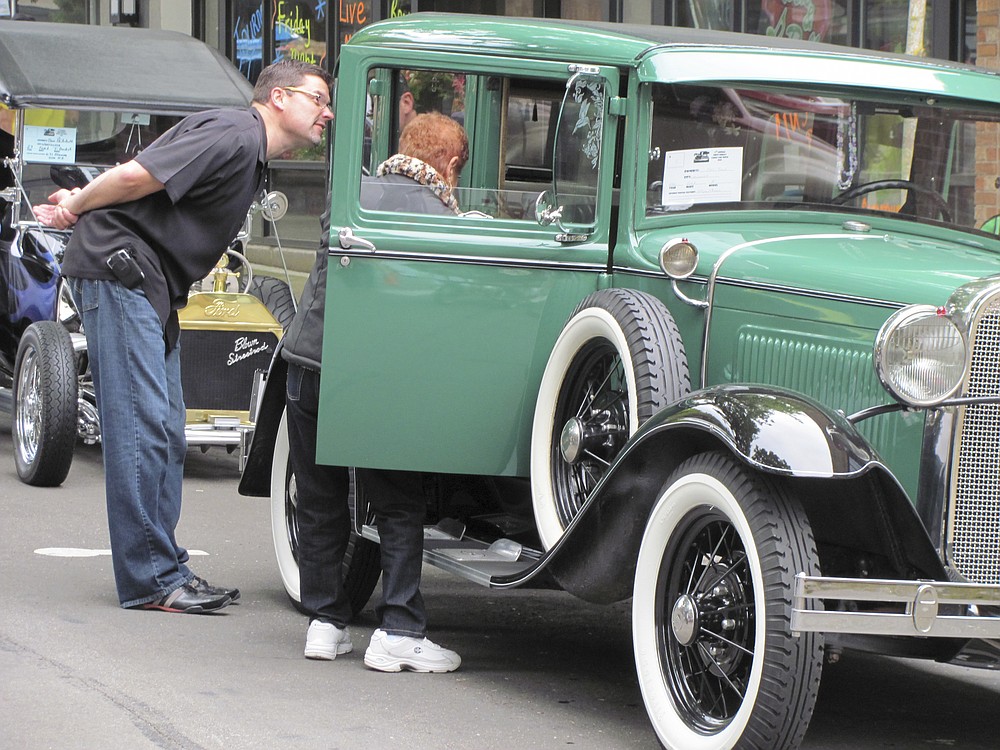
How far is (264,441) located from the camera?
19.2ft

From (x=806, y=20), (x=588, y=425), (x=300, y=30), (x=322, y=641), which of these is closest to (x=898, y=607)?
(x=588, y=425)

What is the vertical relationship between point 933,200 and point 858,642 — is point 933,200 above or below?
above

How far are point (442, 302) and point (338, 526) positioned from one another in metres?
0.81

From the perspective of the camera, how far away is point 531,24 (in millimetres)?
4949

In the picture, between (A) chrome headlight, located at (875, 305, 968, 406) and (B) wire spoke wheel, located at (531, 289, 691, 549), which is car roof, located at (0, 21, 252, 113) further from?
(A) chrome headlight, located at (875, 305, 968, 406)

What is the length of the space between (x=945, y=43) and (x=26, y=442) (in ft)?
18.6

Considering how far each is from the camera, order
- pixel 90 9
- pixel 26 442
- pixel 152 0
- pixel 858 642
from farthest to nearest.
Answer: pixel 90 9 → pixel 152 0 → pixel 26 442 → pixel 858 642

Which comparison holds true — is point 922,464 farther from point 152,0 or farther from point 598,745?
point 152,0

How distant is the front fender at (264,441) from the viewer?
5.61 meters

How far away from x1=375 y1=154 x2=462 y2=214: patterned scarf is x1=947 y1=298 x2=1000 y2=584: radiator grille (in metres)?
1.79

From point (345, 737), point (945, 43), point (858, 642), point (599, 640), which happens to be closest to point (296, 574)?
point (599, 640)

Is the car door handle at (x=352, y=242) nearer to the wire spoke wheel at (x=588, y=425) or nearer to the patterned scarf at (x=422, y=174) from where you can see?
the patterned scarf at (x=422, y=174)

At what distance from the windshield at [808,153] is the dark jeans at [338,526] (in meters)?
1.16

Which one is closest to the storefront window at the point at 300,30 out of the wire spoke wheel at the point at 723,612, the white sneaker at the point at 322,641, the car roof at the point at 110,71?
the car roof at the point at 110,71
